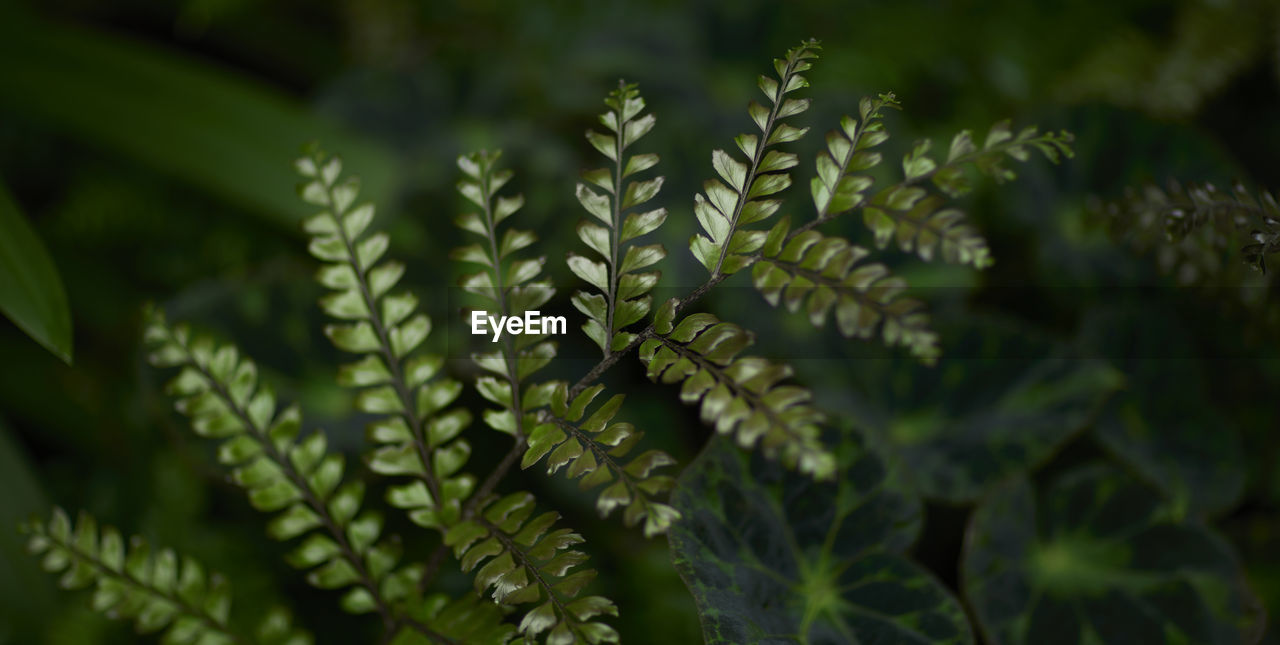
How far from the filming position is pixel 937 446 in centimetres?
70

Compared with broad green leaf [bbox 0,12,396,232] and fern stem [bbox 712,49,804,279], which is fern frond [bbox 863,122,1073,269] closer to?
fern stem [bbox 712,49,804,279]

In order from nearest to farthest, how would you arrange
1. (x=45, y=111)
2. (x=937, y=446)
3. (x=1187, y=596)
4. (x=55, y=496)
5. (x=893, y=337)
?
(x=893, y=337) → (x=1187, y=596) → (x=937, y=446) → (x=55, y=496) → (x=45, y=111)

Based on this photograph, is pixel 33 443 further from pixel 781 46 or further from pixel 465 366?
pixel 781 46

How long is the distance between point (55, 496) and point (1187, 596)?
1128 millimetres

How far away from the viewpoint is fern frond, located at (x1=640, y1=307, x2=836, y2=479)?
33 cm

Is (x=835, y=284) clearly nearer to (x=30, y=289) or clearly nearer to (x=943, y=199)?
(x=943, y=199)

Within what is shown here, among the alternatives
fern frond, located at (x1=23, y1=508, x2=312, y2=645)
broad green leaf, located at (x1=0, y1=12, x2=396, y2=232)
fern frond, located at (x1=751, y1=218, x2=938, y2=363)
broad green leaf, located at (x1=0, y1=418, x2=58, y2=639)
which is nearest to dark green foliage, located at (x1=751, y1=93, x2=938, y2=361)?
fern frond, located at (x1=751, y1=218, x2=938, y2=363)

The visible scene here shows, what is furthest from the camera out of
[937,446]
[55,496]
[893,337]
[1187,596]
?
[55,496]

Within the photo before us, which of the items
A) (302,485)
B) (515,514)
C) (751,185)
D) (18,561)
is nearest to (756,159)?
(751,185)

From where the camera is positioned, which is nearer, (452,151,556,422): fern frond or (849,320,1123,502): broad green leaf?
(452,151,556,422): fern frond

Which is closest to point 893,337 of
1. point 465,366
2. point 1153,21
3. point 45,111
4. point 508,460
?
point 508,460

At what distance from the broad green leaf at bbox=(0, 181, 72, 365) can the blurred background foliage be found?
215 millimetres

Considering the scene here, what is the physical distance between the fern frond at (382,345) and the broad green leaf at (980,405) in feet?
1.18

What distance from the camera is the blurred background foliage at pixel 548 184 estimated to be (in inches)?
28.5
